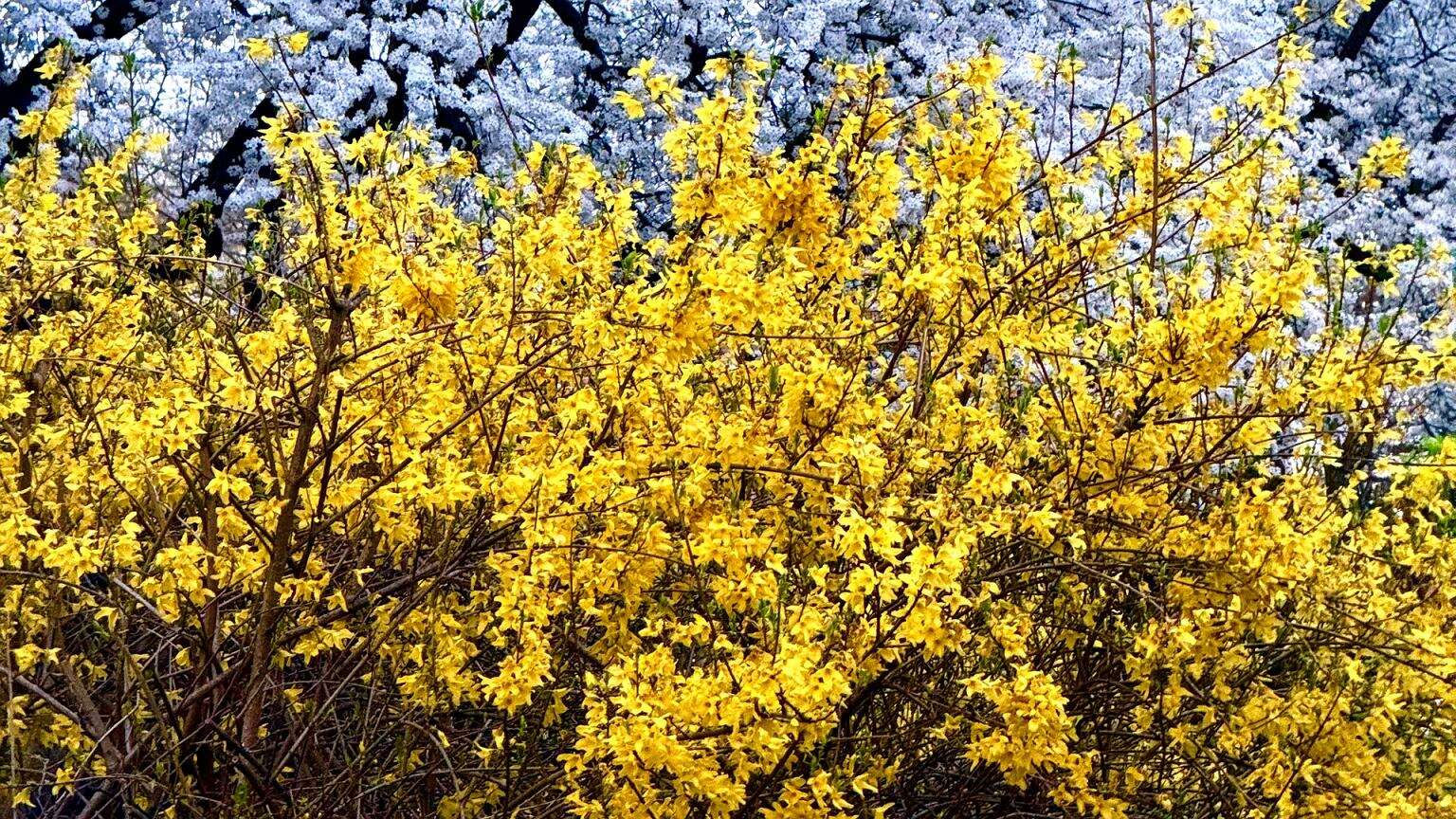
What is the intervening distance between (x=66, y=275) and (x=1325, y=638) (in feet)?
11.4

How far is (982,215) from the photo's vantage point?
3918mm

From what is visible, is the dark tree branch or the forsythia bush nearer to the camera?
the forsythia bush

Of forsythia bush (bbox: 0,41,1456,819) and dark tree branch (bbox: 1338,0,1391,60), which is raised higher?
→ dark tree branch (bbox: 1338,0,1391,60)

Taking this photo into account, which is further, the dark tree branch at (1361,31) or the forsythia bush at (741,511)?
the dark tree branch at (1361,31)

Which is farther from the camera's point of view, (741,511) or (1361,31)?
(1361,31)

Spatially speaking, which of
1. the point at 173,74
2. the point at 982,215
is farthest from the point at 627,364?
the point at 173,74

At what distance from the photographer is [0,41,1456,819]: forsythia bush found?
3162 millimetres

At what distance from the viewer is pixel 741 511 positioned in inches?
130

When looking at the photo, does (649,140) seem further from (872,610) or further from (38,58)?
(872,610)

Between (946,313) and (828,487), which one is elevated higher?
(946,313)

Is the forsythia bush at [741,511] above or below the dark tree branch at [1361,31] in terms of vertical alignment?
below

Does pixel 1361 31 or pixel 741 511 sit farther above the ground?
pixel 1361 31

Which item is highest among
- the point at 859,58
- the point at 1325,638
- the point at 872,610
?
the point at 859,58

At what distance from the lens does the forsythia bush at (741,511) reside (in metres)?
3.16
